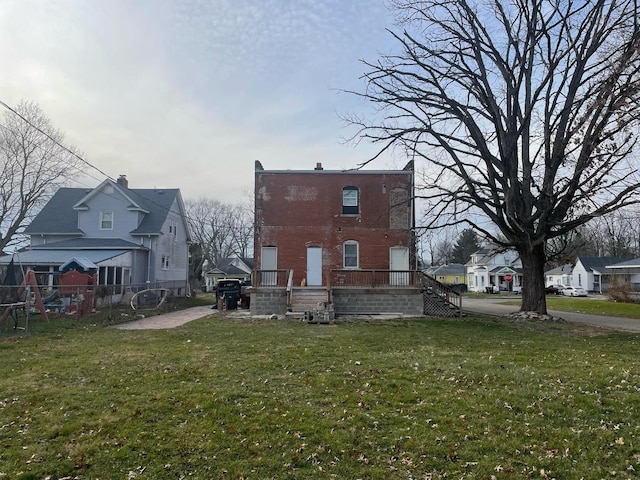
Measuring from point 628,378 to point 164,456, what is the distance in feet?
22.0

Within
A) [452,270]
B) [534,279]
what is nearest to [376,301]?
[534,279]

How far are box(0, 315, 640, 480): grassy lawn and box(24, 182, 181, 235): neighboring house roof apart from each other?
19.6m

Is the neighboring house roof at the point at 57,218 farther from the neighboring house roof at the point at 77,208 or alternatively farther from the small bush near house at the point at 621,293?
the small bush near house at the point at 621,293

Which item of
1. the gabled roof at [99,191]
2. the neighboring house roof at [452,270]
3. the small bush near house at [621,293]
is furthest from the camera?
the neighboring house roof at [452,270]

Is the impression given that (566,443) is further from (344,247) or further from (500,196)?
(344,247)

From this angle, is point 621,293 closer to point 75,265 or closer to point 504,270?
point 504,270

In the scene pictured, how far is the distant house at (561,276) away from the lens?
60.9 m

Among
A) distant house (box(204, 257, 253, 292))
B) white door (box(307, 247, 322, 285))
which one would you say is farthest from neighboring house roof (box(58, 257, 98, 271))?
distant house (box(204, 257, 253, 292))

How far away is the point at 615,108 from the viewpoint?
1398 cm

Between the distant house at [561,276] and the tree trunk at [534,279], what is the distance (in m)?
46.0

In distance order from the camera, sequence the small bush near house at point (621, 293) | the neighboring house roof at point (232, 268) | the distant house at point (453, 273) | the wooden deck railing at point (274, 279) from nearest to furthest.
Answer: the wooden deck railing at point (274, 279) → the small bush near house at point (621, 293) → the neighboring house roof at point (232, 268) → the distant house at point (453, 273)

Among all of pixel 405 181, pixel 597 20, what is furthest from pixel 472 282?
pixel 597 20

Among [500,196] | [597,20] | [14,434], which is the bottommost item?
[14,434]

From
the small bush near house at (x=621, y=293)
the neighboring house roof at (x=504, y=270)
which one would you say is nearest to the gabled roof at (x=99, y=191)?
the small bush near house at (x=621, y=293)
